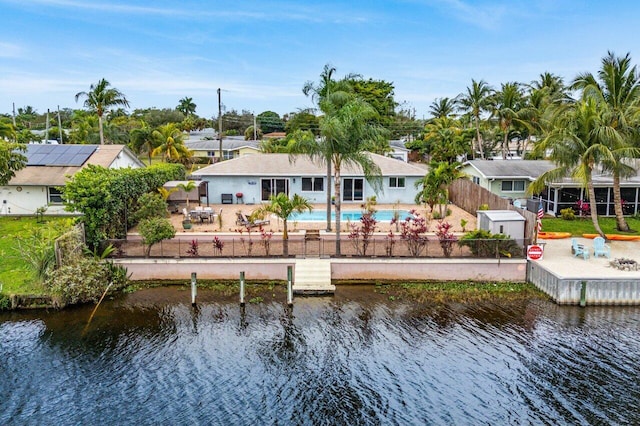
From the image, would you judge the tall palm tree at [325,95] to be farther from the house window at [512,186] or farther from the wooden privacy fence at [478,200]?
the house window at [512,186]

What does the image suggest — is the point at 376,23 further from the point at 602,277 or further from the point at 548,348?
the point at 548,348

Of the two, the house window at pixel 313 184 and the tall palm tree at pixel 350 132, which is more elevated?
the tall palm tree at pixel 350 132

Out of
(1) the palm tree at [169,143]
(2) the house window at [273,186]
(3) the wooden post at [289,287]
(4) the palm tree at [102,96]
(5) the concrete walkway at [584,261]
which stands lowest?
(3) the wooden post at [289,287]

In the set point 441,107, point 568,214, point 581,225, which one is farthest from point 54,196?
point 441,107

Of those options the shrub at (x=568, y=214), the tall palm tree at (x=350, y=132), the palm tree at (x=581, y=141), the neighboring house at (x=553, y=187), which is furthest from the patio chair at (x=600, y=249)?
the tall palm tree at (x=350, y=132)

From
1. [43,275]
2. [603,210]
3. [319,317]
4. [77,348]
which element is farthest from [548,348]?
[603,210]

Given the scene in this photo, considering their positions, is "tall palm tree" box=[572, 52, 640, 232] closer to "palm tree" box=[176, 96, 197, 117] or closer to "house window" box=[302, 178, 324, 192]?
"house window" box=[302, 178, 324, 192]
